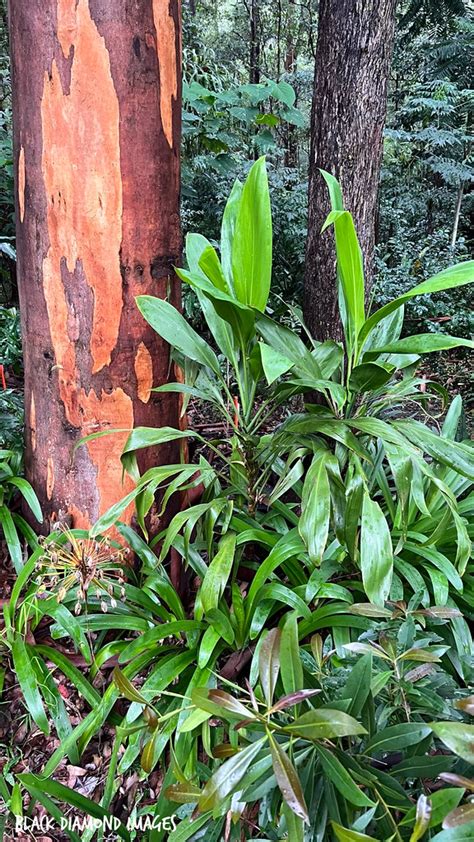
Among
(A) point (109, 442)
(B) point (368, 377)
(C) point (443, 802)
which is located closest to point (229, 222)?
(B) point (368, 377)

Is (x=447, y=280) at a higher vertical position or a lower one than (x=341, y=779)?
higher

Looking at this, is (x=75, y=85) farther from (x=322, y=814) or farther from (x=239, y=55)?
(x=239, y=55)

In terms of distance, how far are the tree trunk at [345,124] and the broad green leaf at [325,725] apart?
5.46 feet

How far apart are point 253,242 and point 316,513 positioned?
0.68m

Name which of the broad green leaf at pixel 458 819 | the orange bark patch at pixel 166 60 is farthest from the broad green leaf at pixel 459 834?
the orange bark patch at pixel 166 60

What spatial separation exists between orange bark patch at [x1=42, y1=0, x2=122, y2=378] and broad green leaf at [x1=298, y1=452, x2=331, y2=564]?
67cm

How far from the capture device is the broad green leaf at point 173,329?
55.7 inches

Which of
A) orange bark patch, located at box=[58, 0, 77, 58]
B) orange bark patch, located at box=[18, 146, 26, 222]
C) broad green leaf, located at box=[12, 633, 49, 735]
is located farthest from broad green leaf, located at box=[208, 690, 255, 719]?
orange bark patch, located at box=[58, 0, 77, 58]

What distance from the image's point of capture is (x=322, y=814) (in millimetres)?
866

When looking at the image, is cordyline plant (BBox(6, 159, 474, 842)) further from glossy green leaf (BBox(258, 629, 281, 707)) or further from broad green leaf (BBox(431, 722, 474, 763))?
broad green leaf (BBox(431, 722, 474, 763))

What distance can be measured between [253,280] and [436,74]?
634 centimetres

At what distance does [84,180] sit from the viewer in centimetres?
138

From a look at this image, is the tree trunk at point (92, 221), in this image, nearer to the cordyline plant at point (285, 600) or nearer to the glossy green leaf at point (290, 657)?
the cordyline plant at point (285, 600)

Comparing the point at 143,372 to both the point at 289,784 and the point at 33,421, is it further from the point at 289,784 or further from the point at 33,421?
the point at 289,784
